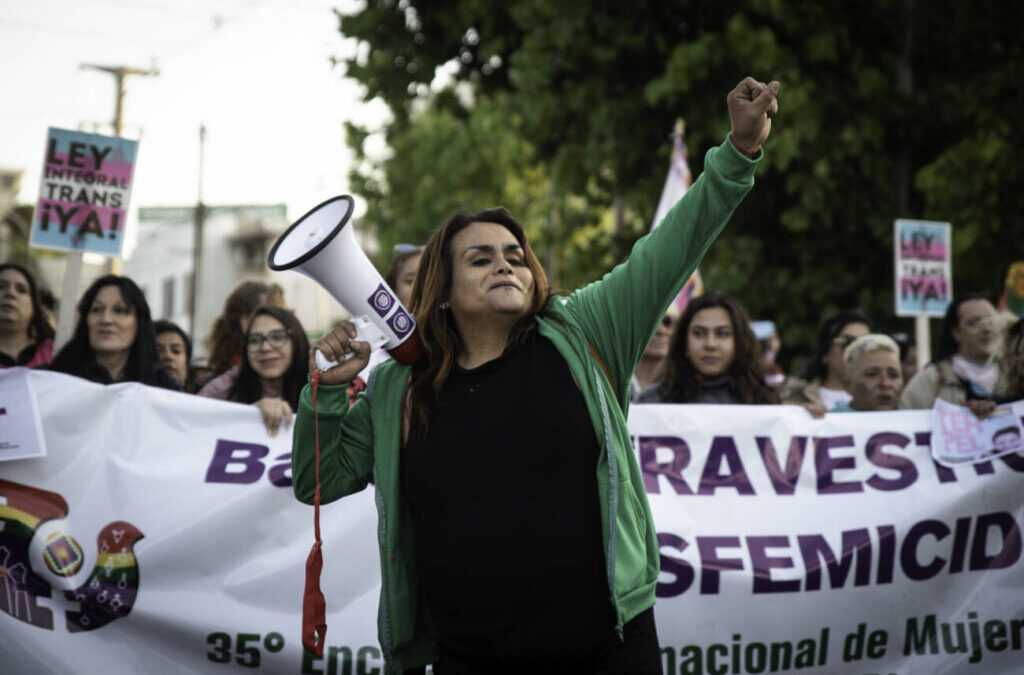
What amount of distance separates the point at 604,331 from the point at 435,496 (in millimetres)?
590

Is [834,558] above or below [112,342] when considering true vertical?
below

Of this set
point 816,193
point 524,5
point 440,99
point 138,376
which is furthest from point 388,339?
point 440,99

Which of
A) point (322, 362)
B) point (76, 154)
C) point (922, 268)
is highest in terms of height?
point (76, 154)

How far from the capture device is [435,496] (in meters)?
2.74

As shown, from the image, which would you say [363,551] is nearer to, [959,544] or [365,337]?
[365,337]

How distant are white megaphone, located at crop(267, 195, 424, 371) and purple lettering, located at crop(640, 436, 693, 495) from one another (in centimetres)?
195

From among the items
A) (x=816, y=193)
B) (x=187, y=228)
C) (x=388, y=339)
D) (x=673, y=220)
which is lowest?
(x=388, y=339)

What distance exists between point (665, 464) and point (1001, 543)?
1.35 m

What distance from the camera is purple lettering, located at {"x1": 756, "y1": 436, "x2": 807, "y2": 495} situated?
4.64 metres

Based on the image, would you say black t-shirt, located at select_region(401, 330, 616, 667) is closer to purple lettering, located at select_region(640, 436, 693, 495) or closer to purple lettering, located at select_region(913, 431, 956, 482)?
purple lettering, located at select_region(640, 436, 693, 495)

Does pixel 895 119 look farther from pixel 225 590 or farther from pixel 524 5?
pixel 225 590

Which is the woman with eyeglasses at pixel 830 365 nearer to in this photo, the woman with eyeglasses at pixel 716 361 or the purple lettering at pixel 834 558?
the woman with eyeglasses at pixel 716 361

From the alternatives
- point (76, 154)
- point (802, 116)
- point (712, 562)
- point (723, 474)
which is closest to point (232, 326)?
point (76, 154)

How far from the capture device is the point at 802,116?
29.7 ft
